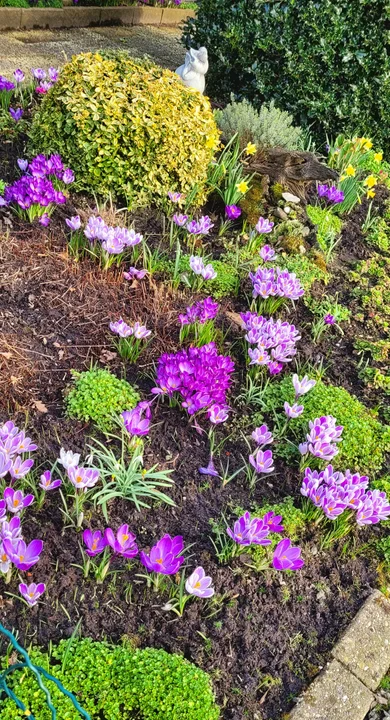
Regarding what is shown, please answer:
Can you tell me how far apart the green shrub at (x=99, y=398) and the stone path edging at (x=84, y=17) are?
5.03m

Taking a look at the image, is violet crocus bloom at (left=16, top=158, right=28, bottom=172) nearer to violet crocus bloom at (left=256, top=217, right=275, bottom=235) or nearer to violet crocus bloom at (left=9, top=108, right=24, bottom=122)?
violet crocus bloom at (left=9, top=108, right=24, bottom=122)

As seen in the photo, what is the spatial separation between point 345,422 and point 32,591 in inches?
63.9

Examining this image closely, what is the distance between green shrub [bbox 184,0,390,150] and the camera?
5.41m

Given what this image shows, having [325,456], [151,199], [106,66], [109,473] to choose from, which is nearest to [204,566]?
[109,473]

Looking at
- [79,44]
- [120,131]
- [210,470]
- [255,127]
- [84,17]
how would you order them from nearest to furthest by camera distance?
[210,470] < [120,131] < [255,127] < [79,44] < [84,17]

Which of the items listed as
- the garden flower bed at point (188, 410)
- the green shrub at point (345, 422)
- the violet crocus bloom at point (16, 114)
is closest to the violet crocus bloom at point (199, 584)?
the garden flower bed at point (188, 410)

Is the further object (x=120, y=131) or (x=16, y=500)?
(x=120, y=131)

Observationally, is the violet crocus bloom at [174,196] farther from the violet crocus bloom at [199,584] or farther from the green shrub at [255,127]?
Answer: the violet crocus bloom at [199,584]

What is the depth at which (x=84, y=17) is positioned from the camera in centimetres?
815

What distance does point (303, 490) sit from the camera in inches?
100

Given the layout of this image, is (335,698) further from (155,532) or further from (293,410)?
(293,410)

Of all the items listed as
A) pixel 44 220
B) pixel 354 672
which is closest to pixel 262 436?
pixel 354 672

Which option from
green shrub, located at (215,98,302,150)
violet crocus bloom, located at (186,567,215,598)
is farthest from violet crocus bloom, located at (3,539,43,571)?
green shrub, located at (215,98,302,150)

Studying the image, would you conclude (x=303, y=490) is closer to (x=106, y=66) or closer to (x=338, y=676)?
(x=338, y=676)
